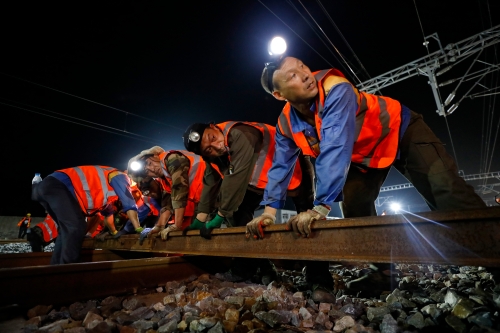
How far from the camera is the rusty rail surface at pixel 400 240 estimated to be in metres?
1.30

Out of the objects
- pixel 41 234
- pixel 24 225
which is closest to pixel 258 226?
pixel 41 234

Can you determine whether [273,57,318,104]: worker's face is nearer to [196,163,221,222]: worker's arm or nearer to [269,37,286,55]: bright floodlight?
[269,37,286,55]: bright floodlight

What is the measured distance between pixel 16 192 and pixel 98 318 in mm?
29064

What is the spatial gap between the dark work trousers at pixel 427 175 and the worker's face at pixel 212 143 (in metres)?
1.59

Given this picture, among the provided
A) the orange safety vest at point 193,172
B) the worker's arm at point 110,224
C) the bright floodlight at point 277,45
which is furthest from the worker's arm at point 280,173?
the worker's arm at point 110,224

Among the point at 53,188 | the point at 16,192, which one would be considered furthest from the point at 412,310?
the point at 16,192

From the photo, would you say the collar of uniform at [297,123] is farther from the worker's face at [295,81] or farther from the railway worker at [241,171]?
the railway worker at [241,171]

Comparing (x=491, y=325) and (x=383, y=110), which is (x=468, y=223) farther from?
(x=383, y=110)

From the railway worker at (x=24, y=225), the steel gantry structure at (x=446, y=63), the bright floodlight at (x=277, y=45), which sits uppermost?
the steel gantry structure at (x=446, y=63)

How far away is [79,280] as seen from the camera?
7.25 ft

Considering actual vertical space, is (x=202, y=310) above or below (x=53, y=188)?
below

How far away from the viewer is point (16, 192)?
22922 mm

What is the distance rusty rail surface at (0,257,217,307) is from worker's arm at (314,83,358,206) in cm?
184

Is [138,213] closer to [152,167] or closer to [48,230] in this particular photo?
[152,167]
